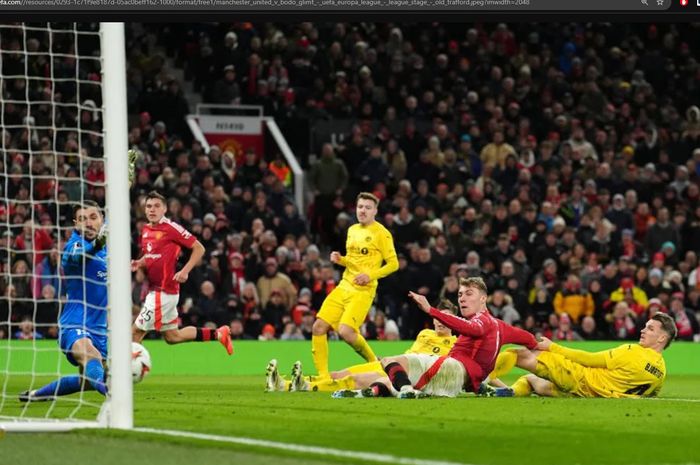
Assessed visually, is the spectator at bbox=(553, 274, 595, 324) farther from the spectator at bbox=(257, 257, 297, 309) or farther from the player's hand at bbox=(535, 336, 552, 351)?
the player's hand at bbox=(535, 336, 552, 351)

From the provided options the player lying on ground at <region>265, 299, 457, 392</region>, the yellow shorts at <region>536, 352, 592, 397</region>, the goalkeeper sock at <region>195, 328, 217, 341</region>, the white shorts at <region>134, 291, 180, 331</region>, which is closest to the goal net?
the white shorts at <region>134, 291, 180, 331</region>

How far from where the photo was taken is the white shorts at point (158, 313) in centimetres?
1526

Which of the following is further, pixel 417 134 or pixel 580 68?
pixel 580 68

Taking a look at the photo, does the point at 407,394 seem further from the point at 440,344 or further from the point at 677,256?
the point at 677,256

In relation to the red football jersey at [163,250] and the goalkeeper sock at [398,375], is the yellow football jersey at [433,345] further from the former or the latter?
the red football jersey at [163,250]

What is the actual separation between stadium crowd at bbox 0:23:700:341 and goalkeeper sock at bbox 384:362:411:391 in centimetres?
749

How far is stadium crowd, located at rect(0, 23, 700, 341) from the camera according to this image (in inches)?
883

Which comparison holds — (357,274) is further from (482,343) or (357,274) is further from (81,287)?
(81,287)

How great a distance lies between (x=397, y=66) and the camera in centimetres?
2958

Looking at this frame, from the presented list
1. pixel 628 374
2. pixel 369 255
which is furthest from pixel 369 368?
pixel 628 374

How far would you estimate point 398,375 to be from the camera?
1294 centimetres

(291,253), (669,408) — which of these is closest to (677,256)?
(291,253)

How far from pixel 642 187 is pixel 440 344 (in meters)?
13.9

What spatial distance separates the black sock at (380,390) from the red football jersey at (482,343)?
2.28ft
